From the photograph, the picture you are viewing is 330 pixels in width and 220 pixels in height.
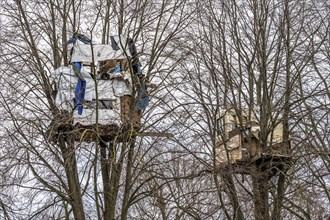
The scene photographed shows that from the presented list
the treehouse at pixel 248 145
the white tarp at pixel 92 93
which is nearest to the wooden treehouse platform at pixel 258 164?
the treehouse at pixel 248 145

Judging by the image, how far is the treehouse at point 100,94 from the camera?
8938 mm

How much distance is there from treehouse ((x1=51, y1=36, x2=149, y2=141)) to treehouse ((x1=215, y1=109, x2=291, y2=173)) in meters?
1.83

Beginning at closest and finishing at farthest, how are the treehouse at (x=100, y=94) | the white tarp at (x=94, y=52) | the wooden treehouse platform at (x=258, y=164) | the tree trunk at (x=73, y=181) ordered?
the treehouse at (x=100, y=94), the white tarp at (x=94, y=52), the tree trunk at (x=73, y=181), the wooden treehouse platform at (x=258, y=164)

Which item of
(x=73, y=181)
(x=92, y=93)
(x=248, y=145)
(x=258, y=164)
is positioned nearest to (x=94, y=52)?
(x=92, y=93)

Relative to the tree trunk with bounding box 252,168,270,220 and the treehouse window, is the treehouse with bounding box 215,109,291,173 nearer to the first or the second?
the tree trunk with bounding box 252,168,270,220

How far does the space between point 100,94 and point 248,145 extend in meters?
2.93

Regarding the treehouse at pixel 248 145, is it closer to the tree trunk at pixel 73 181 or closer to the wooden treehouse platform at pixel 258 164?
the wooden treehouse platform at pixel 258 164

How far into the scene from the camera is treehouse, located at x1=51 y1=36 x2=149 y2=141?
8.94 m

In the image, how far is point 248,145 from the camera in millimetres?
10570

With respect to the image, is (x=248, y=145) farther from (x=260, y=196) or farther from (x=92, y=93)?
(x=92, y=93)

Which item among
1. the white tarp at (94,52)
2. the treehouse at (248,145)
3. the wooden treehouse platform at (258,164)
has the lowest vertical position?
the wooden treehouse platform at (258,164)

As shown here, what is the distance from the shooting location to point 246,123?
1080 centimetres

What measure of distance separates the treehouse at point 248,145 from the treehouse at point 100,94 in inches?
71.9

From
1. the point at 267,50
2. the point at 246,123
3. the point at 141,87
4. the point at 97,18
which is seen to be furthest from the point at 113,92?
the point at 267,50
